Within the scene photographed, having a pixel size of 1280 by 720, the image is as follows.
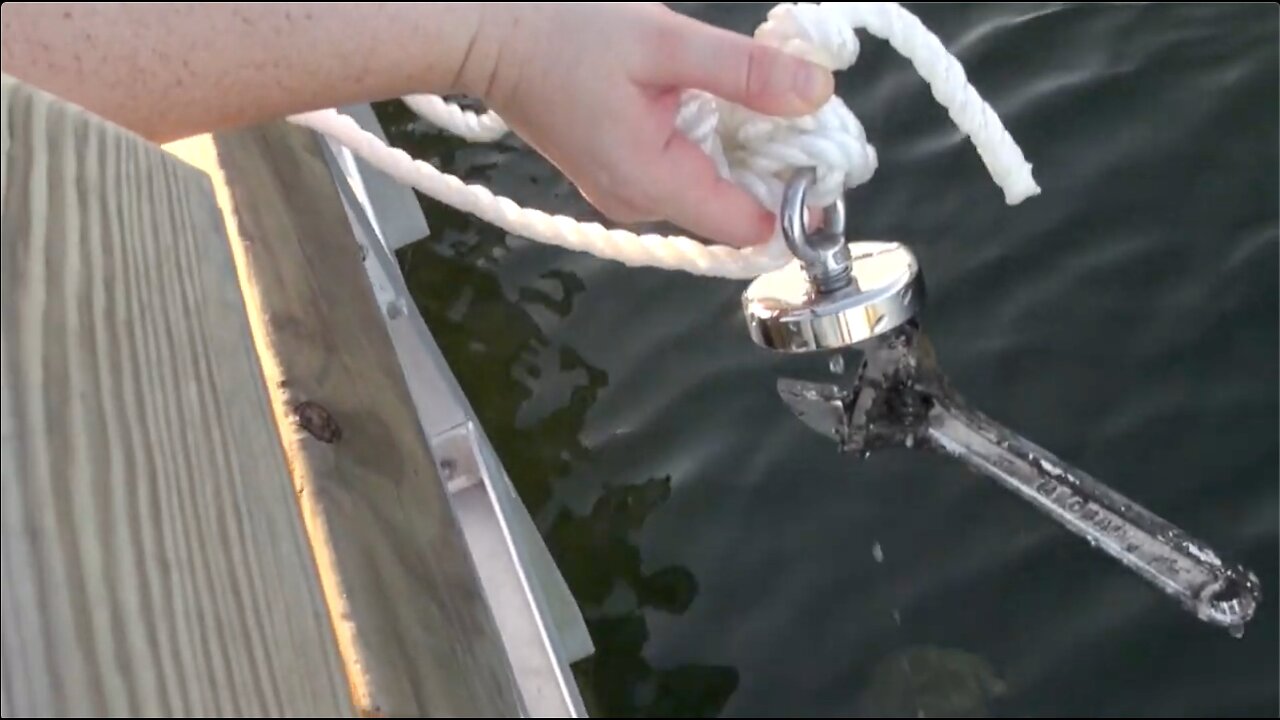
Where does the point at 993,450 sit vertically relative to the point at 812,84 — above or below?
below

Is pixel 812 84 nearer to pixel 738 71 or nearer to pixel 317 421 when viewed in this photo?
pixel 738 71

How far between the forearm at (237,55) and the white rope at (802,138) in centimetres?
A: 15

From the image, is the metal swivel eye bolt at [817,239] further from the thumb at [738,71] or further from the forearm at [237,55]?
the forearm at [237,55]

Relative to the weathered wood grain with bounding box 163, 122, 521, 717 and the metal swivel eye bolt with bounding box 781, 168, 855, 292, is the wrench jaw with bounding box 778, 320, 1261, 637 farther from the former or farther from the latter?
the weathered wood grain with bounding box 163, 122, 521, 717

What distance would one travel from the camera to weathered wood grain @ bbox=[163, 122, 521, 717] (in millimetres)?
596

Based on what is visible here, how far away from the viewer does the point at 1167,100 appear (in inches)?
113

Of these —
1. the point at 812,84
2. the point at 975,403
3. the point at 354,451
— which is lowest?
the point at 975,403

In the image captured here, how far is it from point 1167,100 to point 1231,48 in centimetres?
21

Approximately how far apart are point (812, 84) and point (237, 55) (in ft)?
1.03

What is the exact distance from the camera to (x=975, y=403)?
250 centimetres

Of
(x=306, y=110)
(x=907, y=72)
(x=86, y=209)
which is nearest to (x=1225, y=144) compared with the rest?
(x=907, y=72)

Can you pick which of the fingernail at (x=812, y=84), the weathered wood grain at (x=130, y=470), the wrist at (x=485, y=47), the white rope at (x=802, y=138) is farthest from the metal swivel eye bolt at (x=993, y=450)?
the weathered wood grain at (x=130, y=470)

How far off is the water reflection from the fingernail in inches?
64.7

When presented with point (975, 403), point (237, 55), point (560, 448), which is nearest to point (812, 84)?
point (237, 55)
